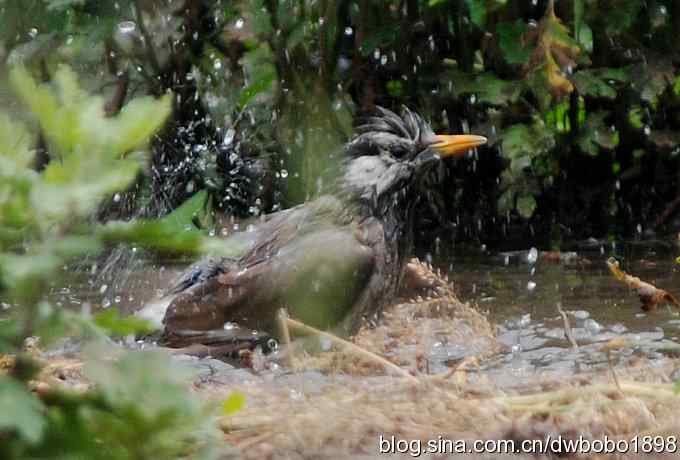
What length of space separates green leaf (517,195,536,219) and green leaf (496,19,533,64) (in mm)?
862

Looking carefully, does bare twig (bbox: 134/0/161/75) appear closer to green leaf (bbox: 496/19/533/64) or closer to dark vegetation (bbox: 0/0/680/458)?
dark vegetation (bbox: 0/0/680/458)

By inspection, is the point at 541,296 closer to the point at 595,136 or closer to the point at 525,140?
the point at 525,140

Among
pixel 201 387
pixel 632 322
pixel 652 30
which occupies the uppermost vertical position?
pixel 652 30

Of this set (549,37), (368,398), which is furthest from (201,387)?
(549,37)

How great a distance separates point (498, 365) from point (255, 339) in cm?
115

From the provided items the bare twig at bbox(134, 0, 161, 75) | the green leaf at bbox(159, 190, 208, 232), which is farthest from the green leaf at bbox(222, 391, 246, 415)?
the bare twig at bbox(134, 0, 161, 75)

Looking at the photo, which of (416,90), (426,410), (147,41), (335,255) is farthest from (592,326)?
(147,41)

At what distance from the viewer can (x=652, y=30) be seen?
7.11 metres

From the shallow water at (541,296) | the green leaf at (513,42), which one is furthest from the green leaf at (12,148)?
the green leaf at (513,42)

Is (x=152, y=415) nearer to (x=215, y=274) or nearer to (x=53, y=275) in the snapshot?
(x=53, y=275)

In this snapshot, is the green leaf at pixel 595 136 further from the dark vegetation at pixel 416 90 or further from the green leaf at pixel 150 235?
the green leaf at pixel 150 235

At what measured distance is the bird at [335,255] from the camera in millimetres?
5355

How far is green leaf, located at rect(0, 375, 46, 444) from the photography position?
5.68 ft

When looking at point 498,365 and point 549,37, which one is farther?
point 549,37
